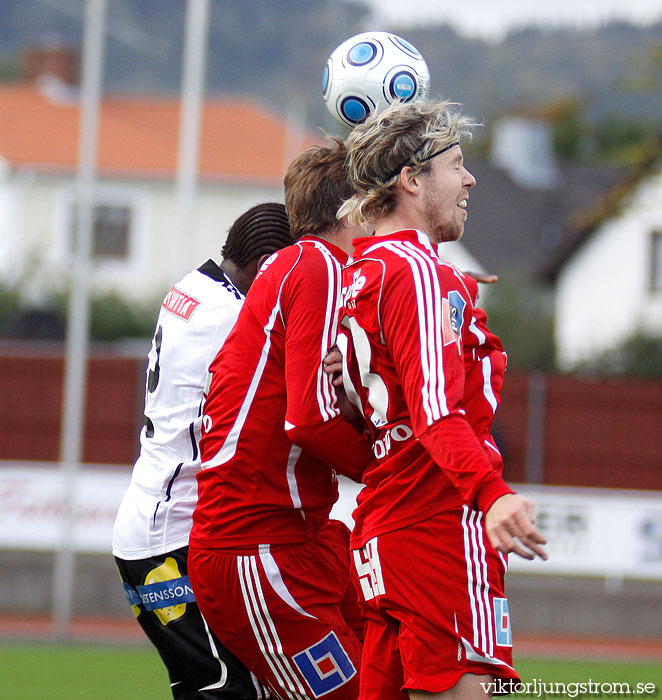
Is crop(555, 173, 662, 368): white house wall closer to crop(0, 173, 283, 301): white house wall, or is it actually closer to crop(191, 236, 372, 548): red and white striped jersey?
crop(0, 173, 283, 301): white house wall

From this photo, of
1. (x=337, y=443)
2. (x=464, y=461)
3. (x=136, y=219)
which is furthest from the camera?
(x=136, y=219)

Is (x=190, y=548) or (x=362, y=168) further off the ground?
(x=362, y=168)

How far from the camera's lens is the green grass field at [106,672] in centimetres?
847

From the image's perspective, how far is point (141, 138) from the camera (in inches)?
1337

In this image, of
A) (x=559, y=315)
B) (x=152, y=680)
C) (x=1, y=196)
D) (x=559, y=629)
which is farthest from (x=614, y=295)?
(x=152, y=680)

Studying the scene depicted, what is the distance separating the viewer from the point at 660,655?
11.5 meters

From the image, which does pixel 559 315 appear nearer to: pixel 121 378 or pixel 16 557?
pixel 121 378

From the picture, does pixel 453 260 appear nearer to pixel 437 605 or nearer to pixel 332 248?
pixel 332 248

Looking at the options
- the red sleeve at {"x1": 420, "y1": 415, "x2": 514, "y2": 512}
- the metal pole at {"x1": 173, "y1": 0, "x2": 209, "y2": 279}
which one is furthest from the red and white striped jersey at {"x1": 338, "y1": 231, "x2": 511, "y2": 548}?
the metal pole at {"x1": 173, "y1": 0, "x2": 209, "y2": 279}

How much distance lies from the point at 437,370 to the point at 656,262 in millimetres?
27195

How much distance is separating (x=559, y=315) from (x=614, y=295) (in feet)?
6.82

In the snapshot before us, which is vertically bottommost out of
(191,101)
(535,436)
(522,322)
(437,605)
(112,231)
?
(437,605)

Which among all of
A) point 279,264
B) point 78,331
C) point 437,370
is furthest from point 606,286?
point 437,370

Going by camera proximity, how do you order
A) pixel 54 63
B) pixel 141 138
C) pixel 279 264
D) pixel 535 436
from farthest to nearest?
pixel 54 63 < pixel 141 138 < pixel 535 436 < pixel 279 264
